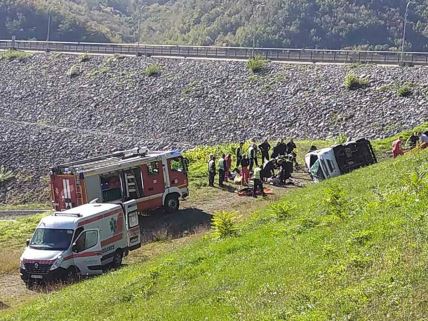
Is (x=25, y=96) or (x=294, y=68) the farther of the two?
(x=25, y=96)

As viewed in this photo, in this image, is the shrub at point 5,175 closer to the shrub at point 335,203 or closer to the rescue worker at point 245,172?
the rescue worker at point 245,172

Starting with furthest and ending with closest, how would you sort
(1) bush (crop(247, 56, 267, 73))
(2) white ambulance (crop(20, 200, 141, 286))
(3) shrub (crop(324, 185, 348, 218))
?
(1) bush (crop(247, 56, 267, 73)), (2) white ambulance (crop(20, 200, 141, 286)), (3) shrub (crop(324, 185, 348, 218))

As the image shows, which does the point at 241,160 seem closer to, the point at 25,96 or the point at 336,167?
the point at 336,167

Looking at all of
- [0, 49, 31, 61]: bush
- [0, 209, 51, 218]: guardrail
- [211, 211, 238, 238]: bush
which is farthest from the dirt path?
[0, 49, 31, 61]: bush

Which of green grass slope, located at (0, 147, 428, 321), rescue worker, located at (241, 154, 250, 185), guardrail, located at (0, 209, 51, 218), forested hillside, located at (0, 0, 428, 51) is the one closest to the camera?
green grass slope, located at (0, 147, 428, 321)

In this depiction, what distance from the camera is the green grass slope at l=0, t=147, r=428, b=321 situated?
10117 mm

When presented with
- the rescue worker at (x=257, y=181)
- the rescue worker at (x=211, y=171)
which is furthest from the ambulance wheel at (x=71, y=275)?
the rescue worker at (x=211, y=171)

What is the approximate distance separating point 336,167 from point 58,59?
44695 mm

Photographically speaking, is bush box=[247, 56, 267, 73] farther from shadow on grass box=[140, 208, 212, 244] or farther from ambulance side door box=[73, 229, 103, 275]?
ambulance side door box=[73, 229, 103, 275]

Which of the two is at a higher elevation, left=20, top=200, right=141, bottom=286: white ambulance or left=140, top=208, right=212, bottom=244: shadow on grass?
left=20, top=200, right=141, bottom=286: white ambulance

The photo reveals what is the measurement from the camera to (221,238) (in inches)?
691

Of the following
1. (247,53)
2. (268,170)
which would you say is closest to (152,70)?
(247,53)

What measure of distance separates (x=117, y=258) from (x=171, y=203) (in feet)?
24.3

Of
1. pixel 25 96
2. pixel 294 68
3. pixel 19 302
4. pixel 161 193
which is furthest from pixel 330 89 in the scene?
pixel 19 302
